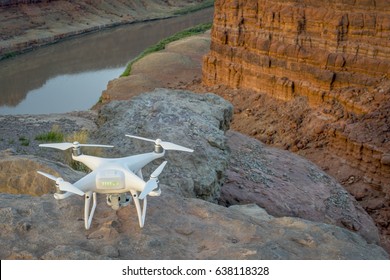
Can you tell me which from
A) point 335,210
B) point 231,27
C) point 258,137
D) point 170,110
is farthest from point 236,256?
point 231,27

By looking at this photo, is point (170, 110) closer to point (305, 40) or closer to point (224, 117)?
point (224, 117)

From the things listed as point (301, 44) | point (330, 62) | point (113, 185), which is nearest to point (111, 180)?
point (113, 185)

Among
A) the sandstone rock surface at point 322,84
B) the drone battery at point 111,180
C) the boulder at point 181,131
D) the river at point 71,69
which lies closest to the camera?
the drone battery at point 111,180

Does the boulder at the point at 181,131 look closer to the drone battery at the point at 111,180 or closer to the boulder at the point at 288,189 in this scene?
the boulder at the point at 288,189

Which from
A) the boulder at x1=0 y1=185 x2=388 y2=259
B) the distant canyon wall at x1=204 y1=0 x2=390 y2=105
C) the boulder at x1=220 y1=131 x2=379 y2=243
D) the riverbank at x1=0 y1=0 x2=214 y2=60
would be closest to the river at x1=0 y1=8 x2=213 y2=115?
the riverbank at x1=0 y1=0 x2=214 y2=60

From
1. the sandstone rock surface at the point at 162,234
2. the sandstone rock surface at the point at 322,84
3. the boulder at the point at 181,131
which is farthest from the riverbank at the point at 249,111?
the sandstone rock surface at the point at 162,234

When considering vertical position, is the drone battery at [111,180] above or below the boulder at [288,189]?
above

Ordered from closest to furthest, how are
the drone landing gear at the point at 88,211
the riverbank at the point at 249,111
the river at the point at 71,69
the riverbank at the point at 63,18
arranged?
the drone landing gear at the point at 88,211, the riverbank at the point at 249,111, the river at the point at 71,69, the riverbank at the point at 63,18
